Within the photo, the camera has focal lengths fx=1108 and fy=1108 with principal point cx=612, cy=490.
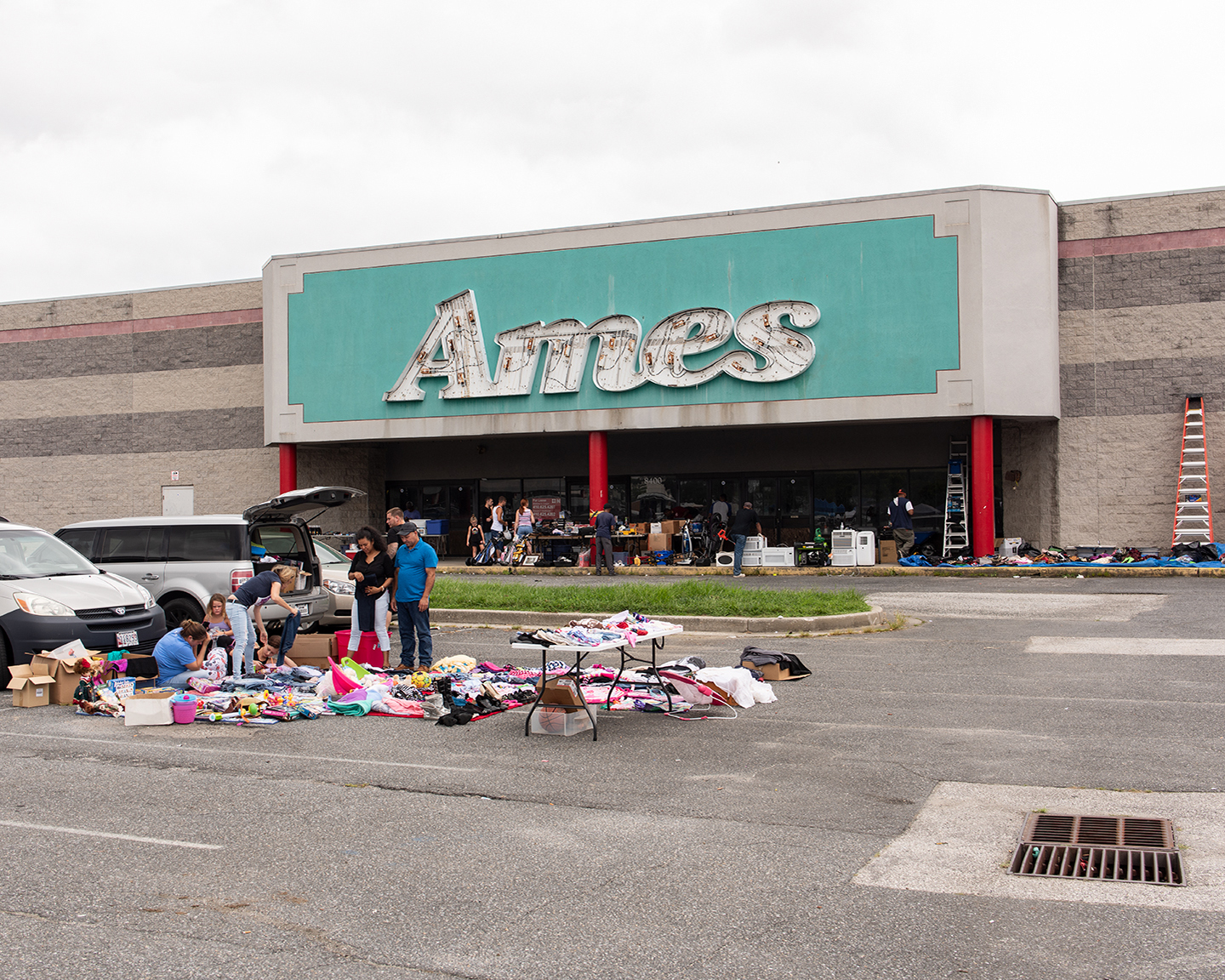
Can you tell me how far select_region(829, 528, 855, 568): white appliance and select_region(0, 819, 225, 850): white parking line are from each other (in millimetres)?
22296

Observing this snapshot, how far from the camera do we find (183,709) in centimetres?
957

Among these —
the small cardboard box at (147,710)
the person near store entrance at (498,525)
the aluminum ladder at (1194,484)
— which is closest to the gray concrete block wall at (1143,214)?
the aluminum ladder at (1194,484)

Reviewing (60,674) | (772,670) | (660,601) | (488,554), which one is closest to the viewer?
(60,674)

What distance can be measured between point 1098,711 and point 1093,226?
2107 cm

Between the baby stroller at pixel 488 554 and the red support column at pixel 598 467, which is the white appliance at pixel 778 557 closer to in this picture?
the red support column at pixel 598 467

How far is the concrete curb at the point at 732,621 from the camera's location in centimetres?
1527

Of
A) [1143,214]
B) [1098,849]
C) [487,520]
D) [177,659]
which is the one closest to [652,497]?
[487,520]

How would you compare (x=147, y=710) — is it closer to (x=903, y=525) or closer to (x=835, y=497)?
(x=903, y=525)

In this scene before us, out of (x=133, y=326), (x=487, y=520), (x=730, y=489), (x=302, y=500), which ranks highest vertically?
(x=133, y=326)

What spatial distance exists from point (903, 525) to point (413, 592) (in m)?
18.6

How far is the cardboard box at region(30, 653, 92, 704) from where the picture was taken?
34.4ft

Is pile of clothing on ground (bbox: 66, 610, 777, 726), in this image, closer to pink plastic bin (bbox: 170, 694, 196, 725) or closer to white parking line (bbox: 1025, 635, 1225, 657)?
pink plastic bin (bbox: 170, 694, 196, 725)

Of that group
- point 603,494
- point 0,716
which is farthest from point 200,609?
point 603,494

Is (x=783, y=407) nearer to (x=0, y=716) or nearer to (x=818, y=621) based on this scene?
(x=818, y=621)
